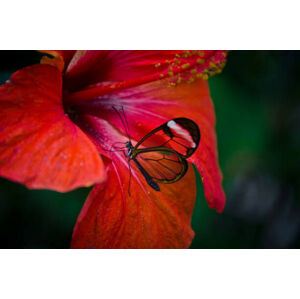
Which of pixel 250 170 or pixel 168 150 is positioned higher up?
pixel 168 150

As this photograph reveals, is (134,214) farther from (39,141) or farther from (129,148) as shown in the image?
(39,141)

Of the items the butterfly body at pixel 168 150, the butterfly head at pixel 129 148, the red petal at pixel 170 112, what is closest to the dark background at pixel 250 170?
the red petal at pixel 170 112

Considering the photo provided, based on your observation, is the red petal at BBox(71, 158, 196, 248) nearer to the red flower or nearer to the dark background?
the red flower

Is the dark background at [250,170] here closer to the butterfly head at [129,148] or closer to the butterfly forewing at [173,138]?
the butterfly forewing at [173,138]

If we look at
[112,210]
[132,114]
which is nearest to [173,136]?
[132,114]

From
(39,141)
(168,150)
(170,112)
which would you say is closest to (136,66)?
(170,112)

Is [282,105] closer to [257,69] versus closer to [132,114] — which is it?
[257,69]

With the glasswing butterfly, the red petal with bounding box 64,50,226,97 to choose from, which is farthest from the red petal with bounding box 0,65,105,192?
the glasswing butterfly
